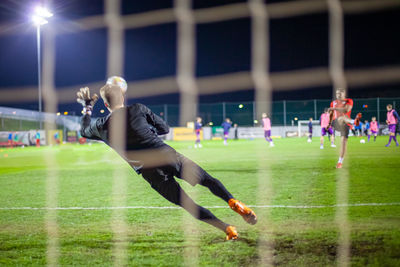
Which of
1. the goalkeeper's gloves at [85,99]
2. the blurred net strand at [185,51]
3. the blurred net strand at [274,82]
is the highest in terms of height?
the blurred net strand at [185,51]

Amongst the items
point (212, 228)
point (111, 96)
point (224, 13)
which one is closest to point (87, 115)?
point (111, 96)

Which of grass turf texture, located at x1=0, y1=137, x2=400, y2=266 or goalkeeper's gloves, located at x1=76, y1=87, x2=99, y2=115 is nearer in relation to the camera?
grass turf texture, located at x1=0, y1=137, x2=400, y2=266

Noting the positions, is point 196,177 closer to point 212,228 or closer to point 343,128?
point 212,228

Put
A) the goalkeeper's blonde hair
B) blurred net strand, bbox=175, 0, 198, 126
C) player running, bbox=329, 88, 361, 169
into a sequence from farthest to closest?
player running, bbox=329, 88, 361, 169
blurred net strand, bbox=175, 0, 198, 126
the goalkeeper's blonde hair

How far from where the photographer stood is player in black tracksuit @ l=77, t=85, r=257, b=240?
385 cm

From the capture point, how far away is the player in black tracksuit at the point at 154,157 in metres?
3.85

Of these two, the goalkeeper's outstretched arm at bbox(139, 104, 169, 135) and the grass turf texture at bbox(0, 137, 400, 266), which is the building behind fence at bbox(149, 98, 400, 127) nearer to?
the grass turf texture at bbox(0, 137, 400, 266)

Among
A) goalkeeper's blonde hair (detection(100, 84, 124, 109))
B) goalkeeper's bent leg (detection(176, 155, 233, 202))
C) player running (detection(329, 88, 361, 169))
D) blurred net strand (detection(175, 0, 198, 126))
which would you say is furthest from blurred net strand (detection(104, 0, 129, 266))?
player running (detection(329, 88, 361, 169))

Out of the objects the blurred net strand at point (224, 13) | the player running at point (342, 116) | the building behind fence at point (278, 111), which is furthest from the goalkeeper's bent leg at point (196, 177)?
the building behind fence at point (278, 111)

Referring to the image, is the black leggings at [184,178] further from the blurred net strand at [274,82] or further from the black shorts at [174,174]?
the blurred net strand at [274,82]

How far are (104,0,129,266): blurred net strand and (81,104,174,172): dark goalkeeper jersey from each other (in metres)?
0.04

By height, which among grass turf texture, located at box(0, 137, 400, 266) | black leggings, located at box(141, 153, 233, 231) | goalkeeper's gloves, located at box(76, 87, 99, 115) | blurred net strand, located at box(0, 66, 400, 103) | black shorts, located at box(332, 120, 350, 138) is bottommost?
grass turf texture, located at box(0, 137, 400, 266)

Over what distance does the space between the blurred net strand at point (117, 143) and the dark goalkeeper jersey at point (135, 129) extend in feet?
0.14

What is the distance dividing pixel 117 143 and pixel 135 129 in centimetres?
28
